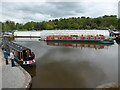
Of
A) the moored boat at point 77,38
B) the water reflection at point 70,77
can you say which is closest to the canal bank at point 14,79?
the water reflection at point 70,77

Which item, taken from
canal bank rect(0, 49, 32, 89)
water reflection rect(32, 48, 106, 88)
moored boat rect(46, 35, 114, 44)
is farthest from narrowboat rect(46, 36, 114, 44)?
canal bank rect(0, 49, 32, 89)

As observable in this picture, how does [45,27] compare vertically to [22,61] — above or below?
above

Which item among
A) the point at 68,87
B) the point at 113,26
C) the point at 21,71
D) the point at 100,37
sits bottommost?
the point at 68,87

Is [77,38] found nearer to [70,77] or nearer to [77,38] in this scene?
[77,38]

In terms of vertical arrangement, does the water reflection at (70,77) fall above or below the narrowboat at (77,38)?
below

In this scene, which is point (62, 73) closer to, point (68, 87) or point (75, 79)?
point (75, 79)

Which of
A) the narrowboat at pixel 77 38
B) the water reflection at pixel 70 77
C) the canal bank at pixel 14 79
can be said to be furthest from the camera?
the narrowboat at pixel 77 38

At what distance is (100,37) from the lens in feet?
115

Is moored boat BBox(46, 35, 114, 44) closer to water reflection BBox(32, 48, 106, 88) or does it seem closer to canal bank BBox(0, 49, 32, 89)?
water reflection BBox(32, 48, 106, 88)

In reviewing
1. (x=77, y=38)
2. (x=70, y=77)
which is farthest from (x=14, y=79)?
(x=77, y=38)

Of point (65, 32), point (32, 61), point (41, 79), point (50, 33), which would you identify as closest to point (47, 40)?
point (50, 33)

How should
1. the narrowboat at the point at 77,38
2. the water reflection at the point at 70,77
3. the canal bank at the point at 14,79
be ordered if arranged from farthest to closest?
the narrowboat at the point at 77,38
the water reflection at the point at 70,77
the canal bank at the point at 14,79

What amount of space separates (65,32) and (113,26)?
52322 mm

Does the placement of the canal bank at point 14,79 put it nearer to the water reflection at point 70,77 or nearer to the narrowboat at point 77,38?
the water reflection at point 70,77
